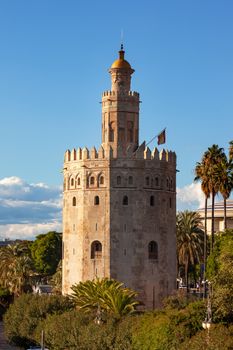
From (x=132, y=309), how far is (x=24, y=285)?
26296 mm

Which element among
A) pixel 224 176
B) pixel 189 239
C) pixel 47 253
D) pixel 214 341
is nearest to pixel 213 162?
pixel 224 176

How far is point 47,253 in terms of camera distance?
118 metres

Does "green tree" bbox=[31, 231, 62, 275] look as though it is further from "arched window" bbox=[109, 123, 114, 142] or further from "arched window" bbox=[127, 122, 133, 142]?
"arched window" bbox=[127, 122, 133, 142]

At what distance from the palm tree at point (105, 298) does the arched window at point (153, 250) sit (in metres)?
9.24

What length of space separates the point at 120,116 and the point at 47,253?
41072 mm

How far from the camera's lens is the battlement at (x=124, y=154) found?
7844 cm

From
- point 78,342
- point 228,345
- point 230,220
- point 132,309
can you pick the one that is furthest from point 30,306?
point 230,220

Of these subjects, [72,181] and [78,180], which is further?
[72,181]

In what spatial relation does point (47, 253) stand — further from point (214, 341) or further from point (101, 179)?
point (214, 341)

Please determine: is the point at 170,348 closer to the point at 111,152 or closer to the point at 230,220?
the point at 111,152

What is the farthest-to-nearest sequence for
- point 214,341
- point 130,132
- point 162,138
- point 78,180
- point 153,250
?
point 162,138
point 130,132
point 78,180
point 153,250
point 214,341

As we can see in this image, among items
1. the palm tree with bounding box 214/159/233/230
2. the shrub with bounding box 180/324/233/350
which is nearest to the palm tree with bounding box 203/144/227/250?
the palm tree with bounding box 214/159/233/230

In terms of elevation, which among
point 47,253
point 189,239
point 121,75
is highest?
point 121,75

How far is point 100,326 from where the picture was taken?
5294cm
